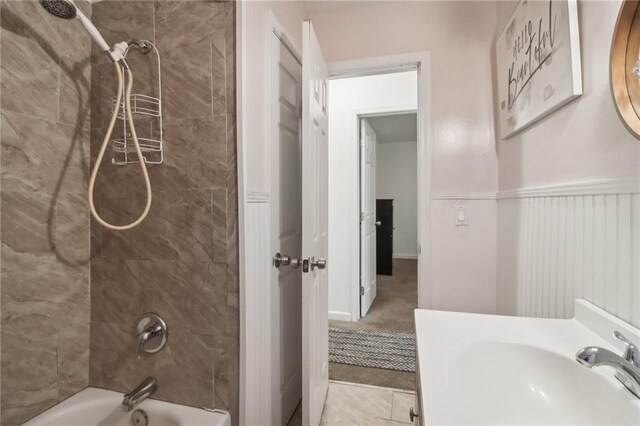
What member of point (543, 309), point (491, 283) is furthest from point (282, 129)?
point (491, 283)

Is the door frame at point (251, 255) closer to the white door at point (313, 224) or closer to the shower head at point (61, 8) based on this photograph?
the white door at point (313, 224)

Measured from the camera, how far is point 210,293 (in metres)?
1.15

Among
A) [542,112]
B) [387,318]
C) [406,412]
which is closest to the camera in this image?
[542,112]

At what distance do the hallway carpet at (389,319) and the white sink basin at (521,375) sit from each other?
1.36m

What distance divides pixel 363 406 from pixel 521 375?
129cm

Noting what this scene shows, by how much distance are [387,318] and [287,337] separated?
67.6 inches

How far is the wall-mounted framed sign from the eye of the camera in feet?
3.04

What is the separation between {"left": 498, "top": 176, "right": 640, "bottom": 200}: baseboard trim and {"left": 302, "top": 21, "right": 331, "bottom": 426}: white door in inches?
38.0

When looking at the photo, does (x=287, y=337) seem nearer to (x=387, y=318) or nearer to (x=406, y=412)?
(x=406, y=412)

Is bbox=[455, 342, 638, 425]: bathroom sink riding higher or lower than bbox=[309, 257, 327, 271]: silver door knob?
lower

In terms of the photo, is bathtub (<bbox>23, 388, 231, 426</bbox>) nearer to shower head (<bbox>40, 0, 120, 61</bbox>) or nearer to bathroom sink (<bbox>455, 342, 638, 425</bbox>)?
bathroom sink (<bbox>455, 342, 638, 425</bbox>)

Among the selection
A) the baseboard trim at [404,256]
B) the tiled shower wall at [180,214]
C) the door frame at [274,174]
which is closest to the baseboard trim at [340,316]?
the door frame at [274,174]

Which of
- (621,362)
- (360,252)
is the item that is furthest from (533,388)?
(360,252)

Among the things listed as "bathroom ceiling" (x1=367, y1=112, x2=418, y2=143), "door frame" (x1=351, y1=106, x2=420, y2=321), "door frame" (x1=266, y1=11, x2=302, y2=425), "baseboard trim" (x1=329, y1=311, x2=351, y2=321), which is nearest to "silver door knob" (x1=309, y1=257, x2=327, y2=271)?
"door frame" (x1=266, y1=11, x2=302, y2=425)
